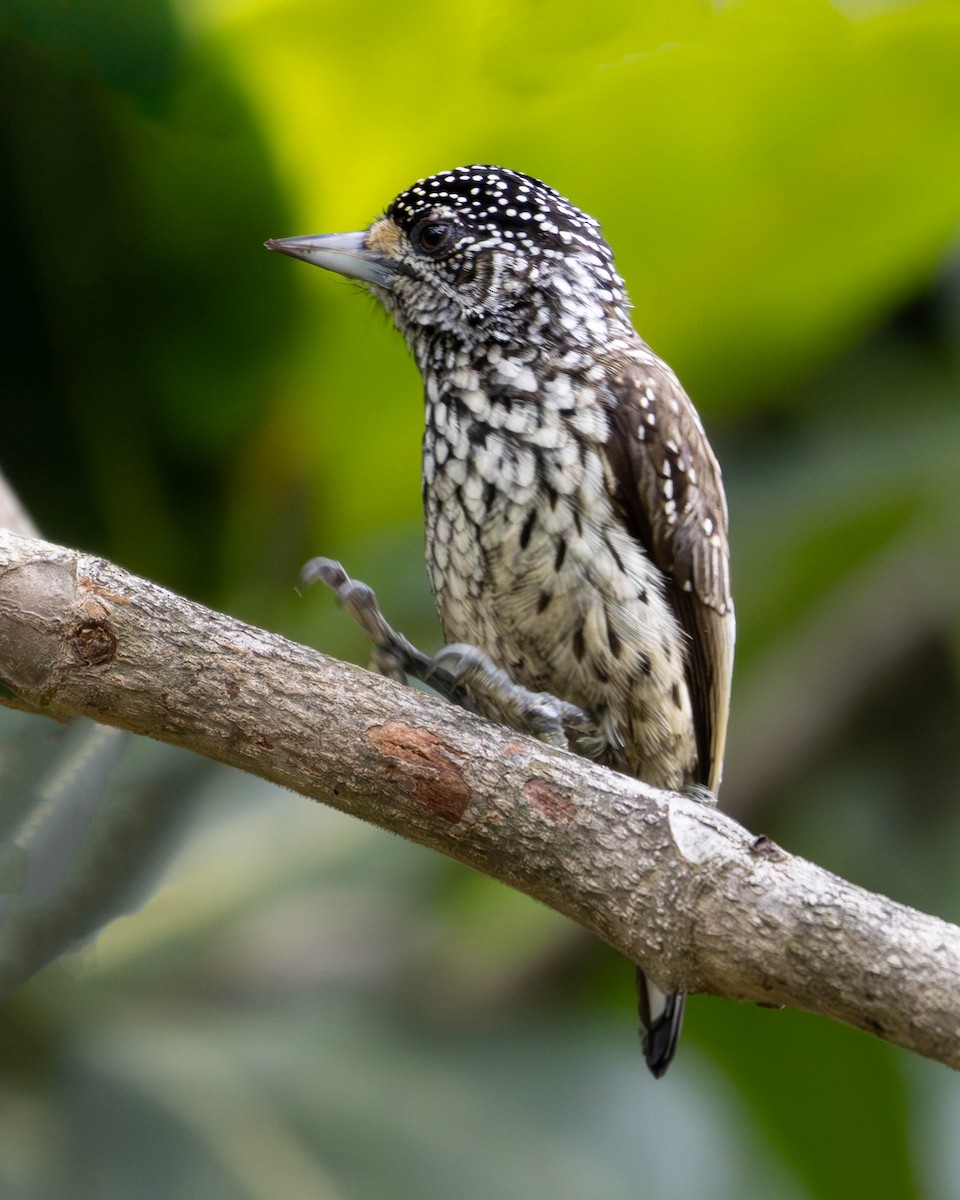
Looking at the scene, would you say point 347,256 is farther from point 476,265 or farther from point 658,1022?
point 658,1022

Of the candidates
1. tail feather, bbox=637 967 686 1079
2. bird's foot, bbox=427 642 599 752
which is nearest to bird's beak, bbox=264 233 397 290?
bird's foot, bbox=427 642 599 752

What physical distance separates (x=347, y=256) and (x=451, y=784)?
1.33 meters

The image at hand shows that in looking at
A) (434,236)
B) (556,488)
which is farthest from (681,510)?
(434,236)

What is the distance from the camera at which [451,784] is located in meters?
1.99

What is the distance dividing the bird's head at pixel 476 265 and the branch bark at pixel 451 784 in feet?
3.68

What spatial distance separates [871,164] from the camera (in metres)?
3.34

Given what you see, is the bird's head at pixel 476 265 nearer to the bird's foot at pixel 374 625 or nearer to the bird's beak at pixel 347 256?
the bird's beak at pixel 347 256

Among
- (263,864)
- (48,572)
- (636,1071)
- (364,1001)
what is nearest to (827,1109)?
(636,1071)

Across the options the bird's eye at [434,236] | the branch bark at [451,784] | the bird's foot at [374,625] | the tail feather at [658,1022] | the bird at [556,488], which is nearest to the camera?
the branch bark at [451,784]

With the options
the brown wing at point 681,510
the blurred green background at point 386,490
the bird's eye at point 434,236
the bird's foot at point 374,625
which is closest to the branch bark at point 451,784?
the bird's foot at point 374,625

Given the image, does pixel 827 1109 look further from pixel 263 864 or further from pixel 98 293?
pixel 98 293

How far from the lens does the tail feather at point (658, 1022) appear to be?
3.05 m

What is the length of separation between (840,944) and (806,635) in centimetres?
236

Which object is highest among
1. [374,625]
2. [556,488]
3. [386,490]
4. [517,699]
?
[556,488]
